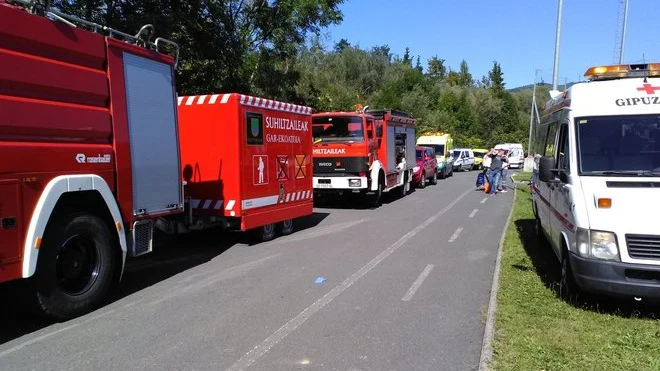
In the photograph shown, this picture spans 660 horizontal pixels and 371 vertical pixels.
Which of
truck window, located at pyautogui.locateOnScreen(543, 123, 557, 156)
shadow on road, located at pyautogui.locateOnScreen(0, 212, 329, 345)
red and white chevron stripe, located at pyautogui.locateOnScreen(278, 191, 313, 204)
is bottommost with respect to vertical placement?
shadow on road, located at pyautogui.locateOnScreen(0, 212, 329, 345)

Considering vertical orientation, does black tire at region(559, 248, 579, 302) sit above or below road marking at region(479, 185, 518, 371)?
above

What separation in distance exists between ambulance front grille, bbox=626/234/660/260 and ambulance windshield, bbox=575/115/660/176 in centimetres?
87

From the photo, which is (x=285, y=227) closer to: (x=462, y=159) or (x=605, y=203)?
(x=605, y=203)

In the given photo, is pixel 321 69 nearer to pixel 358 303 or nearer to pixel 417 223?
pixel 417 223

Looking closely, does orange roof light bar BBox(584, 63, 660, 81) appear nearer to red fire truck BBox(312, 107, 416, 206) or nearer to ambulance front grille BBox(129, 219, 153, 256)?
ambulance front grille BBox(129, 219, 153, 256)

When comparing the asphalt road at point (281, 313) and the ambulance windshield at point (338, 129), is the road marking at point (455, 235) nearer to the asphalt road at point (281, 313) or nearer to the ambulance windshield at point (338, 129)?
the asphalt road at point (281, 313)

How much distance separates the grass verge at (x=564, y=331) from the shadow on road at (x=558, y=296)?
0.04ft

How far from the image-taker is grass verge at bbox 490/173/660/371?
459 cm

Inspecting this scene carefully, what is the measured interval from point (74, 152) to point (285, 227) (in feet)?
20.4

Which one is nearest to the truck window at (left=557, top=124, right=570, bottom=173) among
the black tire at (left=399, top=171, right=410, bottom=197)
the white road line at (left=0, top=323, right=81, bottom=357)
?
the white road line at (left=0, top=323, right=81, bottom=357)

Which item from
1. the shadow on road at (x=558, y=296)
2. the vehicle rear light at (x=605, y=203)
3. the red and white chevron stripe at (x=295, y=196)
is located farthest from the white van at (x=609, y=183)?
the red and white chevron stripe at (x=295, y=196)

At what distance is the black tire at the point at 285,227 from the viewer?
453 inches

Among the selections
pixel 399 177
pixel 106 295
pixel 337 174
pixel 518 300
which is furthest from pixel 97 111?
pixel 399 177

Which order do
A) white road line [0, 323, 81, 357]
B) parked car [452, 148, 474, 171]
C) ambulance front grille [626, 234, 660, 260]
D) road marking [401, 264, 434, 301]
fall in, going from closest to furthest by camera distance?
white road line [0, 323, 81, 357] < ambulance front grille [626, 234, 660, 260] < road marking [401, 264, 434, 301] < parked car [452, 148, 474, 171]
